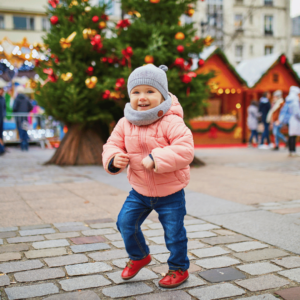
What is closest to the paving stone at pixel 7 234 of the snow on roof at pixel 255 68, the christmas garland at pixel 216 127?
the christmas garland at pixel 216 127

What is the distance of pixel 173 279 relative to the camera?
266 centimetres

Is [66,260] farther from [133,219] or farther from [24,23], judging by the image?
[24,23]

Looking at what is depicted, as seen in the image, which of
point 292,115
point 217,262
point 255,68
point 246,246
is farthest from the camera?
point 255,68

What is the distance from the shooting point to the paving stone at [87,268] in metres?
2.91

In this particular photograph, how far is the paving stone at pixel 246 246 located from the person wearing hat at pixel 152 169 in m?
0.82

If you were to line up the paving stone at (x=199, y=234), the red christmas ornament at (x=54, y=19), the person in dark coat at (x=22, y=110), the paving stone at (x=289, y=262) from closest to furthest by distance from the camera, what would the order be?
the paving stone at (x=289, y=262) → the paving stone at (x=199, y=234) → the red christmas ornament at (x=54, y=19) → the person in dark coat at (x=22, y=110)

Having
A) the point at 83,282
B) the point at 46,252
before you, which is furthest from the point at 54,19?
the point at 83,282

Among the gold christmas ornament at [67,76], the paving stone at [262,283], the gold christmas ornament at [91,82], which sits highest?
the gold christmas ornament at [67,76]

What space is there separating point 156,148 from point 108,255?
1204mm

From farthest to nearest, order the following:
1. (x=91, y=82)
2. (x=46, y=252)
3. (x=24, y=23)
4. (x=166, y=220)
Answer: (x=24, y=23) < (x=91, y=82) < (x=46, y=252) < (x=166, y=220)

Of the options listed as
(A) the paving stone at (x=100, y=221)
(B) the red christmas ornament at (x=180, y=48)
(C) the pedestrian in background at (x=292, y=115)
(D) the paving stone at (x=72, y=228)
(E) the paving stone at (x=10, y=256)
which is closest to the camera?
(E) the paving stone at (x=10, y=256)

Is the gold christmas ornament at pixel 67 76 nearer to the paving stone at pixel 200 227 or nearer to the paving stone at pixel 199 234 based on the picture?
the paving stone at pixel 200 227

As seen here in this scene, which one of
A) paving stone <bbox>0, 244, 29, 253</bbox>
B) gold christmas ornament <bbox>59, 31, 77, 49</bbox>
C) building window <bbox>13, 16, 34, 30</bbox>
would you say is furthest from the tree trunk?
building window <bbox>13, 16, 34, 30</bbox>

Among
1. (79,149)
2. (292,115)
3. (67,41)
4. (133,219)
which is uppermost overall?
(67,41)
